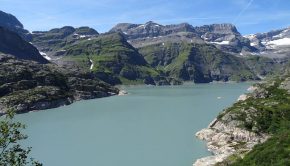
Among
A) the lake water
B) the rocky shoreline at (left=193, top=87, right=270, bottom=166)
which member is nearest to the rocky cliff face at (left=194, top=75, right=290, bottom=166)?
the rocky shoreline at (left=193, top=87, right=270, bottom=166)

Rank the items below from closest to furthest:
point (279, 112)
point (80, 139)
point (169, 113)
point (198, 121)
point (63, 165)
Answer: point (63, 165), point (279, 112), point (80, 139), point (198, 121), point (169, 113)

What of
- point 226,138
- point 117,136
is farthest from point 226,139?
point 117,136

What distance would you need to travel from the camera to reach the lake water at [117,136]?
265 ft

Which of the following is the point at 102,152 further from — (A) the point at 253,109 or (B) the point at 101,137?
(A) the point at 253,109

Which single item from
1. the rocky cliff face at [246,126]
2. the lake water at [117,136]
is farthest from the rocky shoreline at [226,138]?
the lake water at [117,136]

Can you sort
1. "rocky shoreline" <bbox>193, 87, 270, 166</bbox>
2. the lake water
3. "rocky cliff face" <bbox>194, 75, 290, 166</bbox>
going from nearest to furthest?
"rocky shoreline" <bbox>193, 87, 270, 166</bbox>, the lake water, "rocky cliff face" <bbox>194, 75, 290, 166</bbox>

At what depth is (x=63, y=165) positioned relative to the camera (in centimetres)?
7806

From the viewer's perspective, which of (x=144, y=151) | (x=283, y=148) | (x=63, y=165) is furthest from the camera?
(x=144, y=151)

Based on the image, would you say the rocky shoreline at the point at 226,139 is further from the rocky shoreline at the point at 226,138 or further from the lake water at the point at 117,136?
the lake water at the point at 117,136

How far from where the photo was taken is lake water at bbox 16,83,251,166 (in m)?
80.7

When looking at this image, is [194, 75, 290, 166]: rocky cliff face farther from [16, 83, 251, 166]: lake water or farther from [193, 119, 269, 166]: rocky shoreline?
[16, 83, 251, 166]: lake water

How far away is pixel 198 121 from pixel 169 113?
31827mm

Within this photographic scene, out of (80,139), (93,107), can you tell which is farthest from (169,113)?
(80,139)

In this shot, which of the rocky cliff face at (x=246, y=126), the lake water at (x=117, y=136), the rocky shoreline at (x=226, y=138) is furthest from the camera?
the rocky cliff face at (x=246, y=126)
